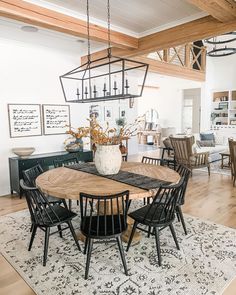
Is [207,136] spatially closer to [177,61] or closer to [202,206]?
[177,61]

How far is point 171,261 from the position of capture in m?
2.50

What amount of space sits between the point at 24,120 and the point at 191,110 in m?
8.40

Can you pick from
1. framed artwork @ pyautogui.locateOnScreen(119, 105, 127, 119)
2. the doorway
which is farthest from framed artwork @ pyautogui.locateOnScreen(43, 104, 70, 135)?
the doorway

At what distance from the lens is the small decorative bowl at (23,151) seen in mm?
4598

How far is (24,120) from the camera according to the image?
4910 millimetres

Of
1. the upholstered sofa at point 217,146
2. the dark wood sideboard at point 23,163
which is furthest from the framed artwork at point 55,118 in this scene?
the upholstered sofa at point 217,146

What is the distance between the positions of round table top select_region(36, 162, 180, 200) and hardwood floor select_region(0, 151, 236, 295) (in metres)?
0.85

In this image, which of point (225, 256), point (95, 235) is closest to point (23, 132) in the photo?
point (95, 235)

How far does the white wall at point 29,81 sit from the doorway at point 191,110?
280 inches

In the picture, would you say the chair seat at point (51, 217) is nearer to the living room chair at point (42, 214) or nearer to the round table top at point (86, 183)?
the living room chair at point (42, 214)

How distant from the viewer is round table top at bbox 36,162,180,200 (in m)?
2.35

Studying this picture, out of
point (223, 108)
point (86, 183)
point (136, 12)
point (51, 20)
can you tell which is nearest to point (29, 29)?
point (51, 20)

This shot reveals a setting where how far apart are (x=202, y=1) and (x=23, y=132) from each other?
12.6 feet

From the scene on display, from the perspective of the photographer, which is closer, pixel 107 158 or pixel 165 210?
pixel 165 210
